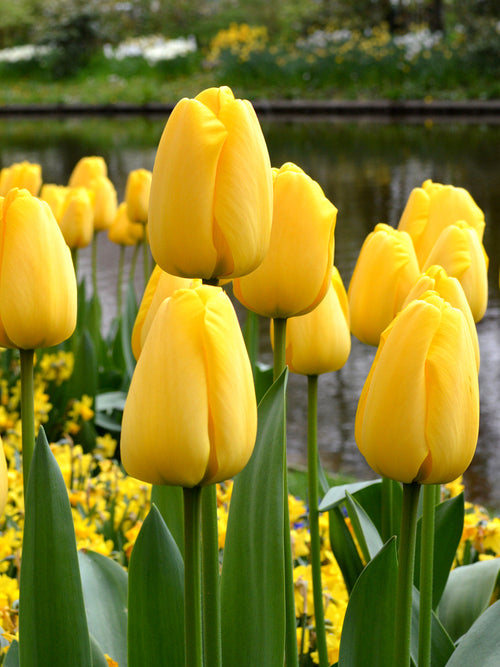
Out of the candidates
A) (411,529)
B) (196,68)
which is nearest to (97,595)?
(411,529)

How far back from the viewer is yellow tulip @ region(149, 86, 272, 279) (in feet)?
3.84

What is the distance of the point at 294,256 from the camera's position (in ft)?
4.33

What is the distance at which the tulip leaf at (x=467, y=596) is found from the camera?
1.81 meters

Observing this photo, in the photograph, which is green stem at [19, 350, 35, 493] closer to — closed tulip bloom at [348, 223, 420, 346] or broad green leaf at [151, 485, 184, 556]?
broad green leaf at [151, 485, 184, 556]

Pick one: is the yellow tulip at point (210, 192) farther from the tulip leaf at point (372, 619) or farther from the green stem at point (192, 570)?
the tulip leaf at point (372, 619)

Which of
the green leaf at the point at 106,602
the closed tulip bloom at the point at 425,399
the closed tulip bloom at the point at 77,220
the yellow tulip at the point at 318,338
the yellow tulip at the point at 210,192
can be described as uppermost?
the yellow tulip at the point at 210,192

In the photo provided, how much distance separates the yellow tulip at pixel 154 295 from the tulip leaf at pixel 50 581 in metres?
0.27

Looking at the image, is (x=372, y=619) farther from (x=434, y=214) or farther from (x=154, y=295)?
(x=434, y=214)

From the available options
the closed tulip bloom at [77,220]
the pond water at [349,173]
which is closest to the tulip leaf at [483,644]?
the closed tulip bloom at [77,220]

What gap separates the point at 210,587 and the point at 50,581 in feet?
0.59

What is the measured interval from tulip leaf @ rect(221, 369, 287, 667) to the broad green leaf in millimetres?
204

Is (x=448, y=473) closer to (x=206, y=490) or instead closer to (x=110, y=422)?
(x=206, y=490)

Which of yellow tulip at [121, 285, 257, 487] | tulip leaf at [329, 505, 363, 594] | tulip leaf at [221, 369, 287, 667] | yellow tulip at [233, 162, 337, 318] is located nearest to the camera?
yellow tulip at [121, 285, 257, 487]

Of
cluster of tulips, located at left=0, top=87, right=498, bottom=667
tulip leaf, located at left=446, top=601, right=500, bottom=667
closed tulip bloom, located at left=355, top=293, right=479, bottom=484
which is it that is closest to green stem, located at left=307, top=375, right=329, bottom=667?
cluster of tulips, located at left=0, top=87, right=498, bottom=667
